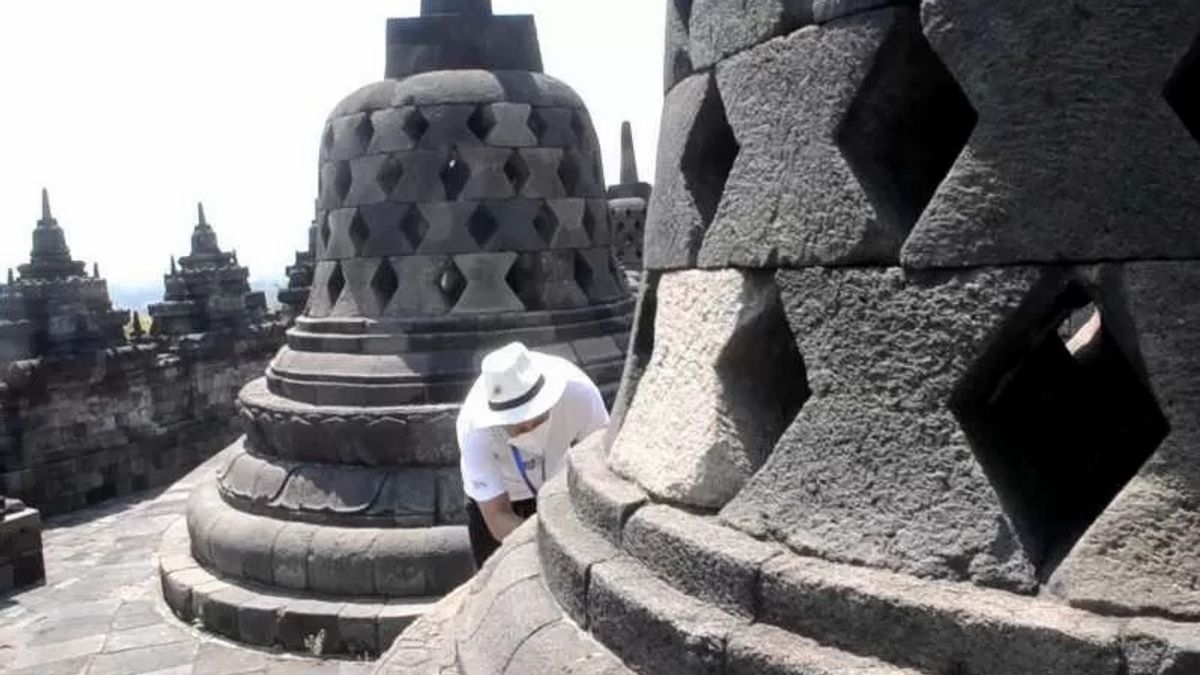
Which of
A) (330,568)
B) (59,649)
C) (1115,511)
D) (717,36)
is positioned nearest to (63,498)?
(59,649)

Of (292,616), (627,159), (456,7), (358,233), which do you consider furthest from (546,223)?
(627,159)

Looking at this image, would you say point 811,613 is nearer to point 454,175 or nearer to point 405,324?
point 405,324

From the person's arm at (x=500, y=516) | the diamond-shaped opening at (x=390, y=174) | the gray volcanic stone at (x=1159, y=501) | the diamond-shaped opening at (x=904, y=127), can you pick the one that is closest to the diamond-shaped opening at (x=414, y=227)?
the diamond-shaped opening at (x=390, y=174)

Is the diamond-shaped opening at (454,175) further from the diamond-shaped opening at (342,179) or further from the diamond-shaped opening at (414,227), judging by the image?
the diamond-shaped opening at (342,179)

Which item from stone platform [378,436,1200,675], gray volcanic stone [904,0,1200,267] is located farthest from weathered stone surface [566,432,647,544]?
gray volcanic stone [904,0,1200,267]

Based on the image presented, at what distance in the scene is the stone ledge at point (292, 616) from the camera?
634 cm

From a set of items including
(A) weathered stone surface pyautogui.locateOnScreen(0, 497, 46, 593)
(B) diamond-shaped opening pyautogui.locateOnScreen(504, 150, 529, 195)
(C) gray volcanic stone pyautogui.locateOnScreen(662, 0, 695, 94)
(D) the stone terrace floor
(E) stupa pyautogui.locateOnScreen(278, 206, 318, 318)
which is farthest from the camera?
(E) stupa pyautogui.locateOnScreen(278, 206, 318, 318)

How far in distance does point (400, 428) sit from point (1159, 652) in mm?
5631

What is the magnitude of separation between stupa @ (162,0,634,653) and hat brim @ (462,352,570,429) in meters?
2.53

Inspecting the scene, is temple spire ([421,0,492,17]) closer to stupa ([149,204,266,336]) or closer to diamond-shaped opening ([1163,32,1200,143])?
diamond-shaped opening ([1163,32,1200,143])

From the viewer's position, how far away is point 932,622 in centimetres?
180

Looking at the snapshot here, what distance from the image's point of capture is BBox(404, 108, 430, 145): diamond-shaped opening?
24.7 ft

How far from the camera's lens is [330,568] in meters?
6.62

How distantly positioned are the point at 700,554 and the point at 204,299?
41.5ft
